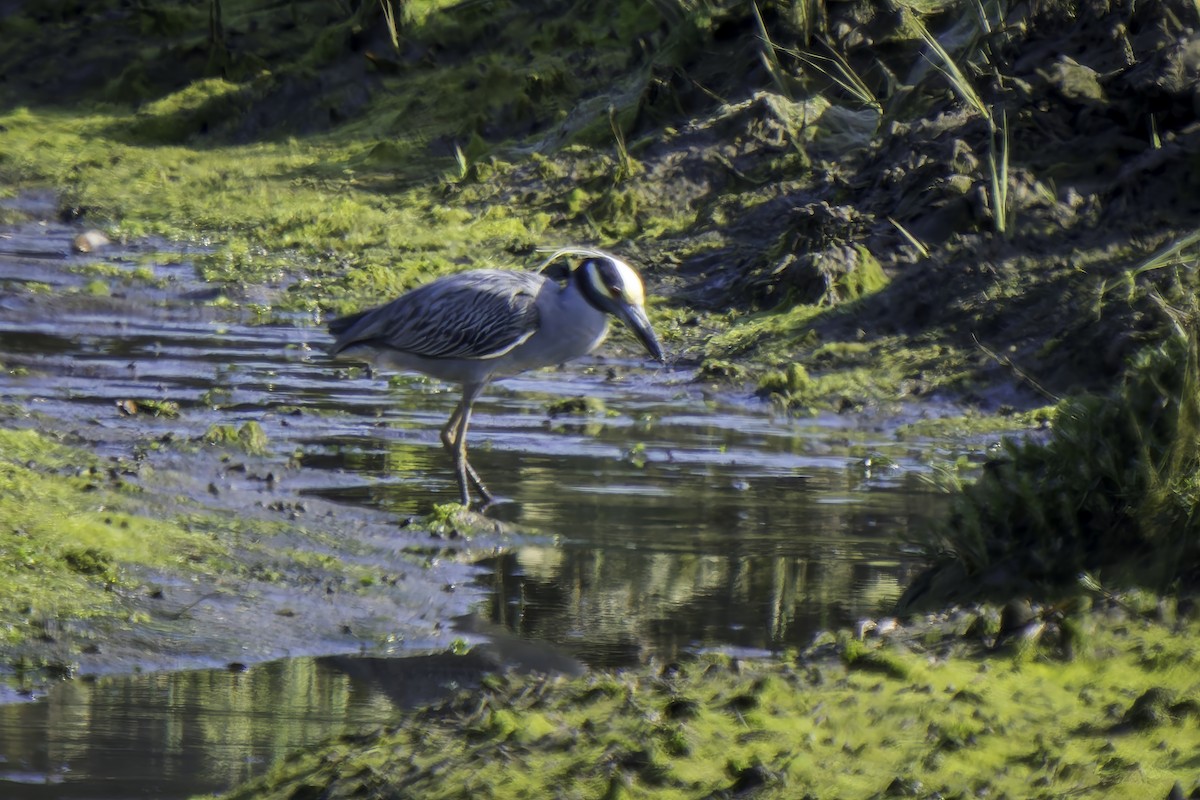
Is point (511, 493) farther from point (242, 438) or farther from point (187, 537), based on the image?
point (187, 537)

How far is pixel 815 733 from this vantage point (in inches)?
157

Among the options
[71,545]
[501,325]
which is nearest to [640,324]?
[501,325]

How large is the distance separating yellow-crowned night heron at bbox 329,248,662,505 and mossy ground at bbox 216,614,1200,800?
11.7ft

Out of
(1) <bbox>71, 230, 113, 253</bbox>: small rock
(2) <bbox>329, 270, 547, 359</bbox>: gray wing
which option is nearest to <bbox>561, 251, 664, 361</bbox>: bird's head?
(2) <bbox>329, 270, 547, 359</bbox>: gray wing

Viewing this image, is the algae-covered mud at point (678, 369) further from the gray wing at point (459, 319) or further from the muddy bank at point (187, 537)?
the gray wing at point (459, 319)

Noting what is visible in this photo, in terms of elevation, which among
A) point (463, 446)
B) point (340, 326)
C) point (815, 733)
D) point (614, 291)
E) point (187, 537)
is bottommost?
point (815, 733)

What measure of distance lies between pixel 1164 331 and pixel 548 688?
578cm

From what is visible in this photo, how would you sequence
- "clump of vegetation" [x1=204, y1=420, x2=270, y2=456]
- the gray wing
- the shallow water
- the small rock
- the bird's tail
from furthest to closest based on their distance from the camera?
the small rock < the bird's tail < "clump of vegetation" [x1=204, y1=420, x2=270, y2=456] < the gray wing < the shallow water

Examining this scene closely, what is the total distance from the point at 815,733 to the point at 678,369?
6998mm

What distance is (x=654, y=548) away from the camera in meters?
6.83

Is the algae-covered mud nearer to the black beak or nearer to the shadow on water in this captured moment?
the shadow on water

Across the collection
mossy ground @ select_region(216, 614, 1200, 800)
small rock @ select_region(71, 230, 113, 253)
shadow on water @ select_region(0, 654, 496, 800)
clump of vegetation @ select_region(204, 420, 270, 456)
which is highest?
small rock @ select_region(71, 230, 113, 253)

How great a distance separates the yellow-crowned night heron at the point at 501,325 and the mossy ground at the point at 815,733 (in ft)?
11.7

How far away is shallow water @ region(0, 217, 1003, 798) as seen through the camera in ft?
15.1
